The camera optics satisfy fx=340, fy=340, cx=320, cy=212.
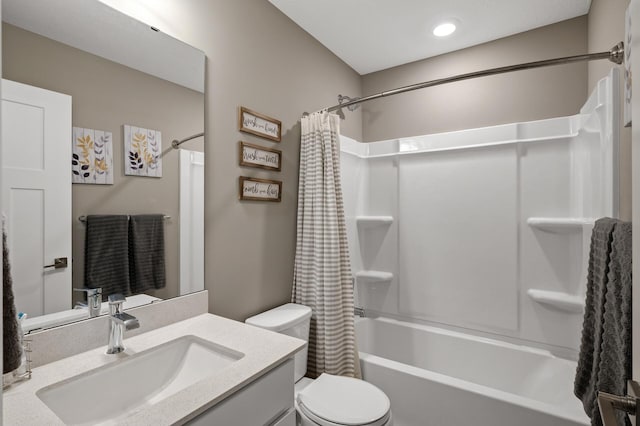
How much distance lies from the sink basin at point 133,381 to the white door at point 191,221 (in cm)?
31

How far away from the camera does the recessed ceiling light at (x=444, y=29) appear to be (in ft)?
7.43

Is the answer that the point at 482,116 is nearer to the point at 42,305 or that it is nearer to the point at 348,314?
the point at 348,314

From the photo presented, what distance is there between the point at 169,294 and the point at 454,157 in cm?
214

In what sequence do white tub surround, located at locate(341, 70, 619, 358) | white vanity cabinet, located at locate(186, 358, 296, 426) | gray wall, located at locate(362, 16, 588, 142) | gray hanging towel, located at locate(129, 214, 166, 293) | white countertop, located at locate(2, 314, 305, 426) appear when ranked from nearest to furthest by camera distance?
1. white countertop, located at locate(2, 314, 305, 426)
2. white vanity cabinet, located at locate(186, 358, 296, 426)
3. gray hanging towel, located at locate(129, 214, 166, 293)
4. white tub surround, located at locate(341, 70, 619, 358)
5. gray wall, located at locate(362, 16, 588, 142)

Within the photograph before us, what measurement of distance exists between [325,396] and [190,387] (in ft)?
2.69

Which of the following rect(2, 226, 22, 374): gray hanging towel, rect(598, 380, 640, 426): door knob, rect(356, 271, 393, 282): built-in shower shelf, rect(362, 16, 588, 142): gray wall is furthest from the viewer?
rect(356, 271, 393, 282): built-in shower shelf

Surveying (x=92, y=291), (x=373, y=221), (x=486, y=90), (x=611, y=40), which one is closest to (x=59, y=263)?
(x=92, y=291)

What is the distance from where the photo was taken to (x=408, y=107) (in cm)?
284

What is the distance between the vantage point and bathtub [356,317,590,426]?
1.63 m

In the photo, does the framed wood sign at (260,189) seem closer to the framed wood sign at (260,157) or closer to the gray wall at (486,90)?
the framed wood sign at (260,157)

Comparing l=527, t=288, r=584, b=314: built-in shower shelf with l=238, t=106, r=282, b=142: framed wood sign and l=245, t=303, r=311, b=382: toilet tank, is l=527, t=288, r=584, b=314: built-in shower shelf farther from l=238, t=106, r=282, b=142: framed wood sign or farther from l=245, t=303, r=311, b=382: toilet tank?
l=238, t=106, r=282, b=142: framed wood sign

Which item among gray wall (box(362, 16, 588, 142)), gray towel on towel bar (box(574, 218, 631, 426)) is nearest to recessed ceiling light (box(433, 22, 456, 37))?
gray wall (box(362, 16, 588, 142))

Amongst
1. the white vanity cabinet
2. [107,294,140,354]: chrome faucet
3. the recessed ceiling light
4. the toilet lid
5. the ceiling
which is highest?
the ceiling

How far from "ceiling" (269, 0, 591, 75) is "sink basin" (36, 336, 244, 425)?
198cm
